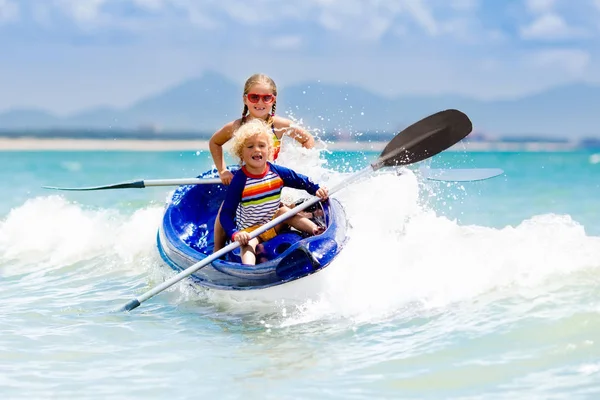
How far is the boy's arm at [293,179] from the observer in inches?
195

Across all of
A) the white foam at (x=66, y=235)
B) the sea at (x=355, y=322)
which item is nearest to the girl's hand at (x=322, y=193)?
the sea at (x=355, y=322)

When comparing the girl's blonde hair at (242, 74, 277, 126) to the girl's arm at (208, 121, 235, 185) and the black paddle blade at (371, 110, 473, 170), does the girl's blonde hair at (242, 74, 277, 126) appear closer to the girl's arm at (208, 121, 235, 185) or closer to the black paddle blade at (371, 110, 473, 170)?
the girl's arm at (208, 121, 235, 185)

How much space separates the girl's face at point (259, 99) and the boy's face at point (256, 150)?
2.04 feet

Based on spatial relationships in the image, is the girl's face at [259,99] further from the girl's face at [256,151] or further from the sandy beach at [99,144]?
the sandy beach at [99,144]

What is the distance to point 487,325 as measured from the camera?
4.48 meters

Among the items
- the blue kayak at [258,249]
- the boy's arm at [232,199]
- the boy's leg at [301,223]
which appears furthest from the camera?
the boy's leg at [301,223]

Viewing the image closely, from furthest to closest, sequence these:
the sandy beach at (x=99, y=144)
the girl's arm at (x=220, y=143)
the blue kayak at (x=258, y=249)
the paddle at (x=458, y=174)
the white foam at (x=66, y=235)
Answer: the sandy beach at (x=99, y=144) < the white foam at (x=66, y=235) < the paddle at (x=458, y=174) < the girl's arm at (x=220, y=143) < the blue kayak at (x=258, y=249)

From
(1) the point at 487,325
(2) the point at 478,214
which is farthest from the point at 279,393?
(2) the point at 478,214

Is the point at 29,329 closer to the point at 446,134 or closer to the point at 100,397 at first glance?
the point at 100,397

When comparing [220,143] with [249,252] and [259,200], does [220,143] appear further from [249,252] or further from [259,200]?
[249,252]

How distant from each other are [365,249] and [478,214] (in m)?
5.68

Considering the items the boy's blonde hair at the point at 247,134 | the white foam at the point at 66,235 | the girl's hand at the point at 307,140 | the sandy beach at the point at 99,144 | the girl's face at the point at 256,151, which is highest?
the sandy beach at the point at 99,144

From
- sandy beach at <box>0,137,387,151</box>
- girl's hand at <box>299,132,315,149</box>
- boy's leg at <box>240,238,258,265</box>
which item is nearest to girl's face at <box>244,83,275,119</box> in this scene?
girl's hand at <box>299,132,315,149</box>

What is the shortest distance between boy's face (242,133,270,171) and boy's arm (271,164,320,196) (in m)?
0.16
